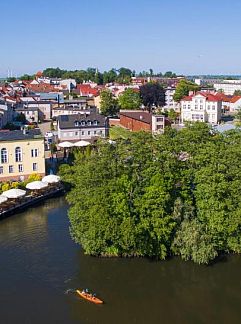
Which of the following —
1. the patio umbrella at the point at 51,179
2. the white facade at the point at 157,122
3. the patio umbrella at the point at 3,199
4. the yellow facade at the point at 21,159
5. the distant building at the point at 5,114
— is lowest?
the patio umbrella at the point at 3,199

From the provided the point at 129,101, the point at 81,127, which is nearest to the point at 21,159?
the point at 81,127

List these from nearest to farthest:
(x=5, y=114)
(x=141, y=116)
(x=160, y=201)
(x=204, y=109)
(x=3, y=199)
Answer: (x=160, y=201)
(x=3, y=199)
(x=5, y=114)
(x=141, y=116)
(x=204, y=109)

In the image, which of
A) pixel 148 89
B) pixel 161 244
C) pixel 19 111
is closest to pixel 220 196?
pixel 161 244

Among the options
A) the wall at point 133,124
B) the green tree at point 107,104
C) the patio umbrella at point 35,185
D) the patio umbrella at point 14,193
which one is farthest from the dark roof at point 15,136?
the green tree at point 107,104

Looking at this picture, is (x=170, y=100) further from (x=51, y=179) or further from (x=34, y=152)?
(x=51, y=179)

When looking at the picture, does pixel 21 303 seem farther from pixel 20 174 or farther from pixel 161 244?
pixel 20 174

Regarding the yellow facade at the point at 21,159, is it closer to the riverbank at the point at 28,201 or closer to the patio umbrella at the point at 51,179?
the patio umbrella at the point at 51,179
